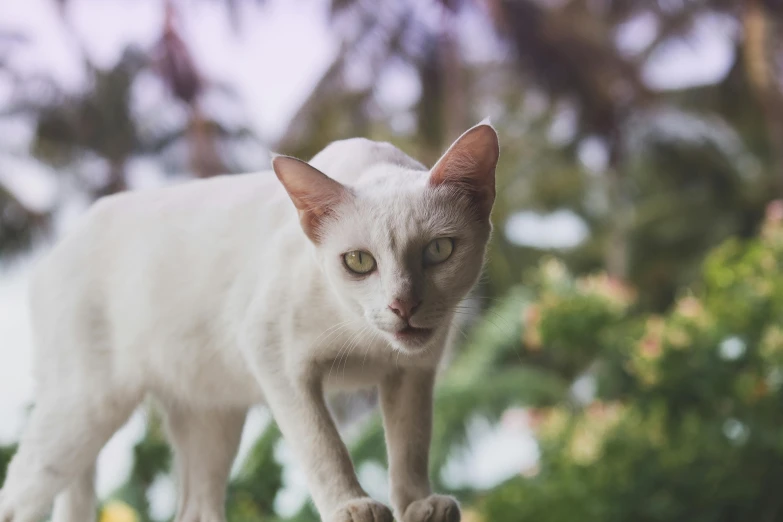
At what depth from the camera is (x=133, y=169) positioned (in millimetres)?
10227

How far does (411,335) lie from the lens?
46.9 inches

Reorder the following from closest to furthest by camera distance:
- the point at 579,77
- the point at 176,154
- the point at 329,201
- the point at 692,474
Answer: the point at 329,201 → the point at 692,474 → the point at 579,77 → the point at 176,154

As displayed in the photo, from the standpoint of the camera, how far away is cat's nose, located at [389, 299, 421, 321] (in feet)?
3.77

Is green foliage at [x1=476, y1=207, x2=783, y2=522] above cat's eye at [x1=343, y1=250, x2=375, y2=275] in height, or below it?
below

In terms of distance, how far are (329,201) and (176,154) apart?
9207mm

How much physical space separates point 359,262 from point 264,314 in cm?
17

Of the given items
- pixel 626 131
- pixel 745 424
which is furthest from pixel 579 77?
pixel 745 424

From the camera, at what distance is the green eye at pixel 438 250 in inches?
47.1

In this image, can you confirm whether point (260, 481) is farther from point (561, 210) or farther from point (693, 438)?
point (561, 210)

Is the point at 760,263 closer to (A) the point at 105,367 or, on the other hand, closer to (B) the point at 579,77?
(A) the point at 105,367

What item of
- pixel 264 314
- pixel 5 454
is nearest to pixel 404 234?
pixel 264 314

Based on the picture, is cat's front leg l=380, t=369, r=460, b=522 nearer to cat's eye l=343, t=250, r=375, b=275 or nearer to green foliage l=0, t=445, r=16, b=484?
cat's eye l=343, t=250, r=375, b=275

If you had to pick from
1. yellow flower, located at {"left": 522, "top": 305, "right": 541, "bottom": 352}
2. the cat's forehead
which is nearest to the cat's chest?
the cat's forehead

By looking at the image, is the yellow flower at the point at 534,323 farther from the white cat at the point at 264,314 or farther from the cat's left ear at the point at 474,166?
the cat's left ear at the point at 474,166
